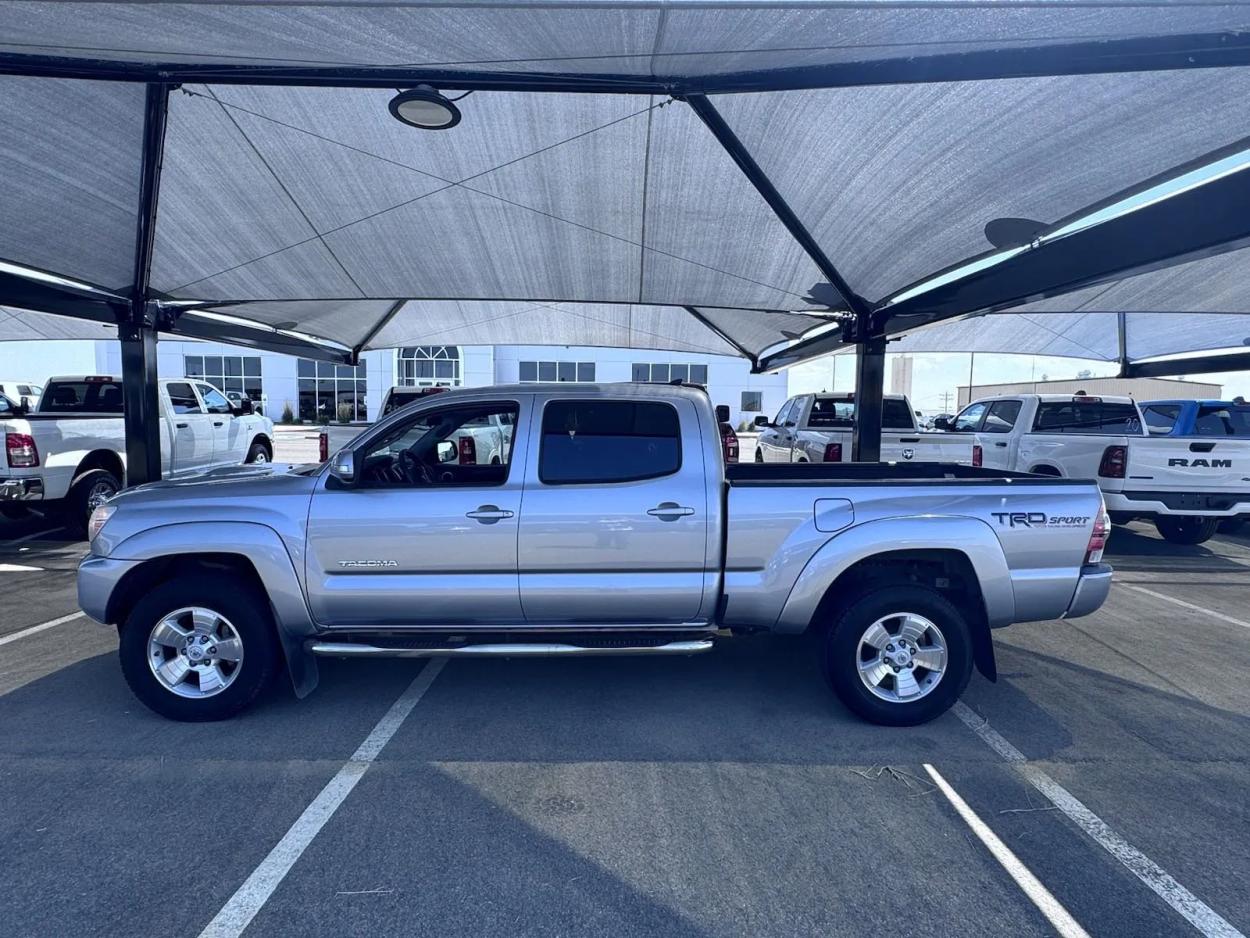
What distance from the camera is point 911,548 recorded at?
4.12 m

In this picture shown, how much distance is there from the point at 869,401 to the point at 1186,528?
4.72 metres

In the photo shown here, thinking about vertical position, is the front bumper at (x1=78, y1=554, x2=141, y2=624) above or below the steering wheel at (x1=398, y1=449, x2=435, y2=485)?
below

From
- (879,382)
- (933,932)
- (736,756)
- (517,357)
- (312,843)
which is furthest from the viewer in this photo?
(517,357)

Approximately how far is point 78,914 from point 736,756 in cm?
287

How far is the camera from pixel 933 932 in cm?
257

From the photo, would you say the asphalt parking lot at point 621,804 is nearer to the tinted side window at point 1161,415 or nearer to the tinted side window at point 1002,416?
the tinted side window at point 1002,416

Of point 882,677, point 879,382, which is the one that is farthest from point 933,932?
point 879,382

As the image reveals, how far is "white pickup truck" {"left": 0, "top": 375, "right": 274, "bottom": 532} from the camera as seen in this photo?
845cm

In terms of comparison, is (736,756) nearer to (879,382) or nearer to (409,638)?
(409,638)

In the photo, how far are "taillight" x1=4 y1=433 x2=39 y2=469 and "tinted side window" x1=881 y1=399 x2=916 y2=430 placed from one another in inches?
475

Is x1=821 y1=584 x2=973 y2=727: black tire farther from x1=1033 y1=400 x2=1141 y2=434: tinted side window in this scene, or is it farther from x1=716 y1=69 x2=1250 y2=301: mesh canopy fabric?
x1=1033 y1=400 x2=1141 y2=434: tinted side window

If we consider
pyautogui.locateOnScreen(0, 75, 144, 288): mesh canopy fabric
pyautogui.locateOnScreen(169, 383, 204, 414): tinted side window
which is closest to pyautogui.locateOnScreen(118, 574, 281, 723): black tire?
pyautogui.locateOnScreen(0, 75, 144, 288): mesh canopy fabric

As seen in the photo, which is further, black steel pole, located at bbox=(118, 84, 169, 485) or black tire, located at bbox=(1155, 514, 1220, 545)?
black tire, located at bbox=(1155, 514, 1220, 545)

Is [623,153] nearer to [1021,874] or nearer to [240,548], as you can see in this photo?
[240,548]
